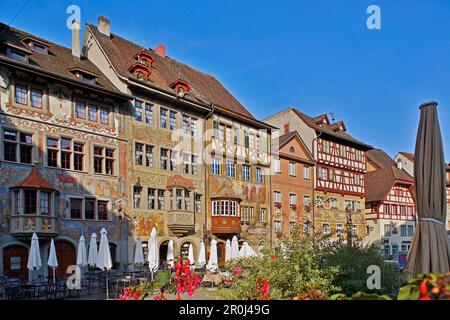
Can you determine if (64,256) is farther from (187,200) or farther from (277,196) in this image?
(277,196)

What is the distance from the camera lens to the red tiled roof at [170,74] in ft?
70.8

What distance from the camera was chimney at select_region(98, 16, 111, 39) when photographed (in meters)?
22.7

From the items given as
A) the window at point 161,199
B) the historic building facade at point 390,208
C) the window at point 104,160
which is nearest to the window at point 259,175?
the window at point 161,199

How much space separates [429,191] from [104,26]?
2063 centimetres

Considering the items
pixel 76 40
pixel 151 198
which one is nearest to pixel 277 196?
pixel 151 198

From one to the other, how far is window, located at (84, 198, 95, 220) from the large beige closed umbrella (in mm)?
14384

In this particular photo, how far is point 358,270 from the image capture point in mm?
9156

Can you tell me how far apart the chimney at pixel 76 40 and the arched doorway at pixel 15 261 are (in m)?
9.87

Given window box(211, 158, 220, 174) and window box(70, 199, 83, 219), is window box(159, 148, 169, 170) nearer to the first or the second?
window box(211, 158, 220, 174)

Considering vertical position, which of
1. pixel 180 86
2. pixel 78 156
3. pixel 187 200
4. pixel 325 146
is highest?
pixel 180 86

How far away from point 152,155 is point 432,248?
16231mm

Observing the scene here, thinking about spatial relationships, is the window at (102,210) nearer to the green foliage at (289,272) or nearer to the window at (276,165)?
Result: the green foliage at (289,272)

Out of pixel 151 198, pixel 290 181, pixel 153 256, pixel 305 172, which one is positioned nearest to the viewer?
pixel 153 256
